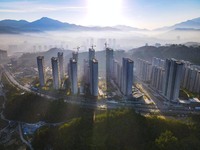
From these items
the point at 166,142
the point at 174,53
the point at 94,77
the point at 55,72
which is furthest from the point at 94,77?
the point at 174,53

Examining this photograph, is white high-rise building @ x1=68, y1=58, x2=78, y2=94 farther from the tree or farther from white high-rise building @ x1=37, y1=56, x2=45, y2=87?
the tree

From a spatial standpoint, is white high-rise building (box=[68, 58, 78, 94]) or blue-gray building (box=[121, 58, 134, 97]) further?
white high-rise building (box=[68, 58, 78, 94])

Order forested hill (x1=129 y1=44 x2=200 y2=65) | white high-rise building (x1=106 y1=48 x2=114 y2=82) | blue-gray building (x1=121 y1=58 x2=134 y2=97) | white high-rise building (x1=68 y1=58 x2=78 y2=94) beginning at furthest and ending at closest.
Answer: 1. forested hill (x1=129 y1=44 x2=200 y2=65)
2. white high-rise building (x1=106 y1=48 x2=114 y2=82)
3. white high-rise building (x1=68 y1=58 x2=78 y2=94)
4. blue-gray building (x1=121 y1=58 x2=134 y2=97)

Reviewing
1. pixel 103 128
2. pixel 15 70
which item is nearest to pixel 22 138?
pixel 103 128

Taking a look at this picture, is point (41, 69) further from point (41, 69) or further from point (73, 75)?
point (73, 75)

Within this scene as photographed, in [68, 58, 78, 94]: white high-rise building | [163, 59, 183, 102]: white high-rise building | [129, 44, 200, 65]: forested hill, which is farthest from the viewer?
[129, 44, 200, 65]: forested hill

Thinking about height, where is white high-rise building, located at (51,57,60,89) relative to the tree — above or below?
above

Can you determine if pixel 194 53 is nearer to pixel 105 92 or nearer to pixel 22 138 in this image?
pixel 105 92

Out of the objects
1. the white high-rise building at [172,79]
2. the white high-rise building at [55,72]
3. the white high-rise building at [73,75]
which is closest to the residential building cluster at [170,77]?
the white high-rise building at [172,79]

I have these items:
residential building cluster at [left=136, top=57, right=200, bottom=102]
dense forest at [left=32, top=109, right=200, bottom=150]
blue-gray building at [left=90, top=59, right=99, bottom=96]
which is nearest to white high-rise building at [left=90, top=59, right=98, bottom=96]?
blue-gray building at [left=90, top=59, right=99, bottom=96]
